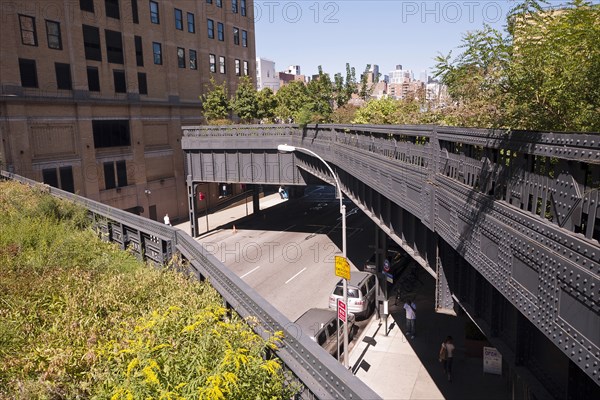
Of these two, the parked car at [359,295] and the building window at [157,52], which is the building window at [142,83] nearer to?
the building window at [157,52]

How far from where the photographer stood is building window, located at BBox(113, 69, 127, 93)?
118ft

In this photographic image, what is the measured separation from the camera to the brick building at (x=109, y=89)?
29.4 meters

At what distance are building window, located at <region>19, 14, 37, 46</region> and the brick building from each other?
7 centimetres

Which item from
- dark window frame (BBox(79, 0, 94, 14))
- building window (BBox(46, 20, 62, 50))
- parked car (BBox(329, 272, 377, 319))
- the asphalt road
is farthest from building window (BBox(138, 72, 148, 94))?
parked car (BBox(329, 272, 377, 319))

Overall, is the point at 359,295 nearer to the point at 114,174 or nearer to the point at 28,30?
the point at 114,174

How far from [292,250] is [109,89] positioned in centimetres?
2016

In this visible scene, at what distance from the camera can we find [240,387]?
3945 mm

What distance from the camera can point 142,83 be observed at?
1522 inches

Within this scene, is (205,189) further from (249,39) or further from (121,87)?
(249,39)

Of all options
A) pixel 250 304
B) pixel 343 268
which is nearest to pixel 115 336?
→ pixel 250 304

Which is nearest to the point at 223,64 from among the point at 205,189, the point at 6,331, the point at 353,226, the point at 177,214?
the point at 205,189

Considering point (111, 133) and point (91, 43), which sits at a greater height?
point (91, 43)

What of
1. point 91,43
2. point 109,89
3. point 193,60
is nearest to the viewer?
point 91,43

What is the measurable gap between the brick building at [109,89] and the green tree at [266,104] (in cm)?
717
